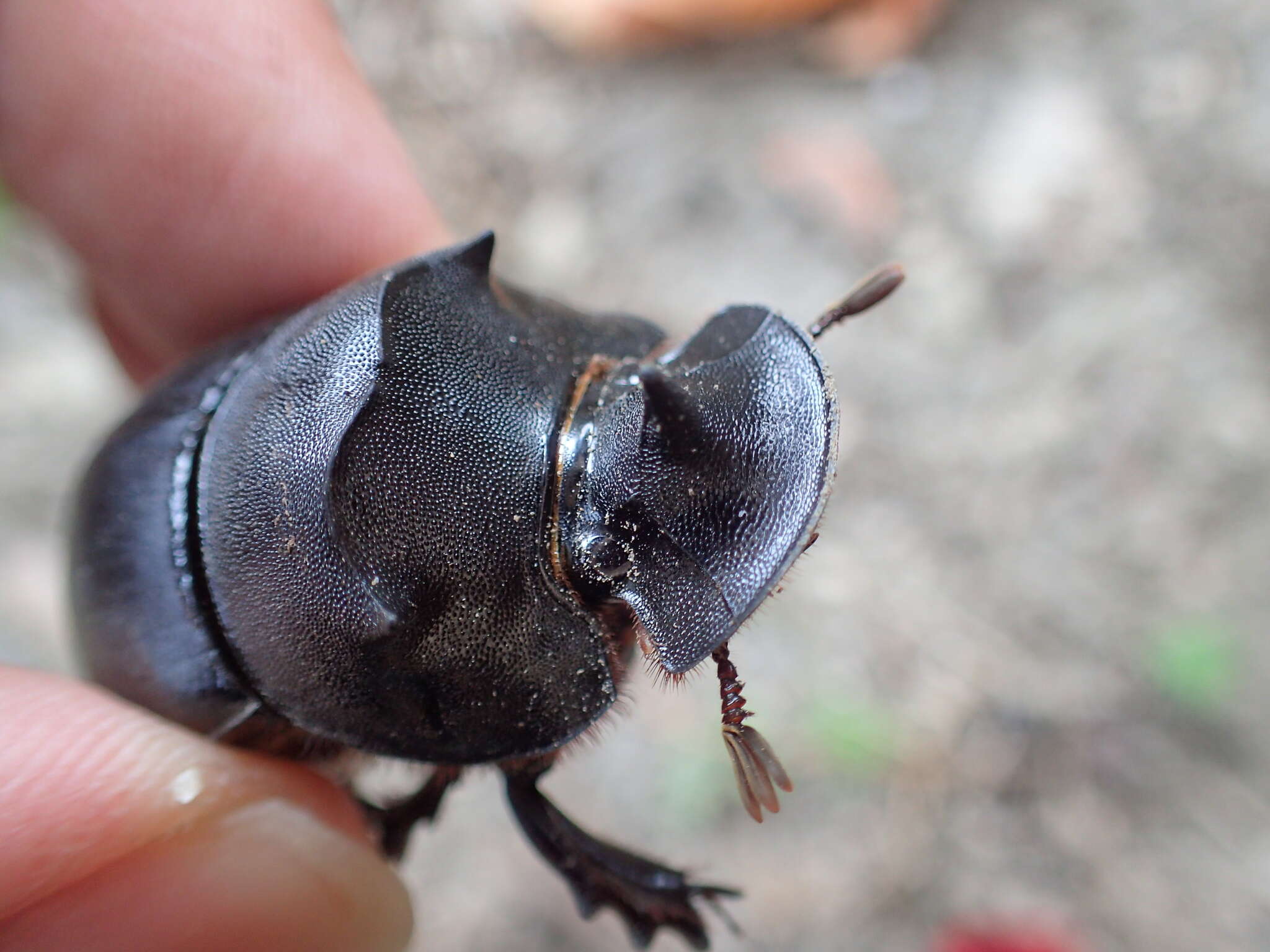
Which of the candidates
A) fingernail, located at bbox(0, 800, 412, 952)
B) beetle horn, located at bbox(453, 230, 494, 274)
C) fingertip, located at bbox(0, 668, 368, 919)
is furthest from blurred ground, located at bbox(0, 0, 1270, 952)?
beetle horn, located at bbox(453, 230, 494, 274)

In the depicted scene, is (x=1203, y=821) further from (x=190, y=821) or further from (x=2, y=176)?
(x=2, y=176)

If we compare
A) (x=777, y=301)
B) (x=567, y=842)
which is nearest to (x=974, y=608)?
(x=777, y=301)

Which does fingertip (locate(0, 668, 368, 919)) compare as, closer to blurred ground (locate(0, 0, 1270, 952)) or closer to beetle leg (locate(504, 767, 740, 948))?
beetle leg (locate(504, 767, 740, 948))

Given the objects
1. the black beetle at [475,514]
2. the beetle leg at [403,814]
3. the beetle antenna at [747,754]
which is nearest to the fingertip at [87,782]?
the black beetle at [475,514]

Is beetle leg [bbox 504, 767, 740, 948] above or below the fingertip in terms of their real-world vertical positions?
above

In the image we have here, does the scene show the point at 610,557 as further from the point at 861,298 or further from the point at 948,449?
the point at 948,449

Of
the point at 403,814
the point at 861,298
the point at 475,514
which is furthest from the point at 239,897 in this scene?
the point at 861,298
